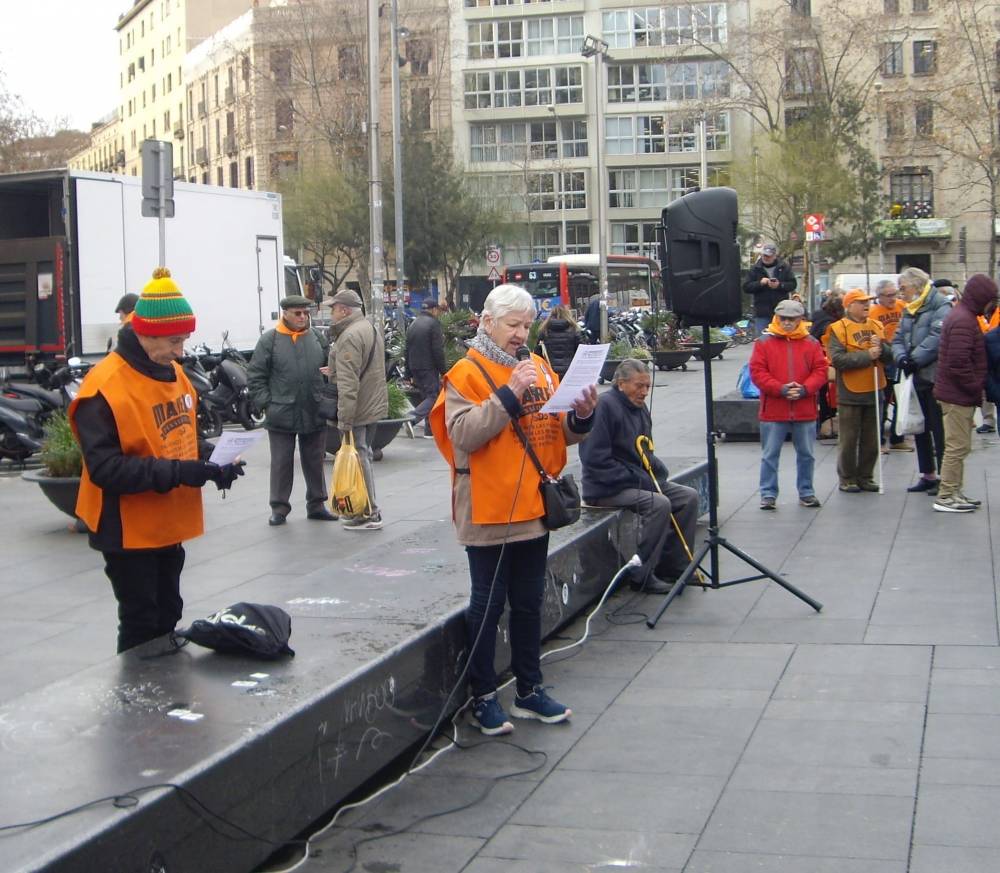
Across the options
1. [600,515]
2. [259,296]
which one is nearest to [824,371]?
[600,515]

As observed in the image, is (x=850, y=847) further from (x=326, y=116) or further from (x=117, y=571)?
(x=326, y=116)

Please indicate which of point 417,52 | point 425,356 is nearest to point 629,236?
point 417,52

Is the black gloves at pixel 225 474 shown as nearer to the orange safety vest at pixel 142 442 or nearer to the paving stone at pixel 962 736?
the orange safety vest at pixel 142 442

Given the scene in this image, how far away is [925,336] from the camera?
39.0ft

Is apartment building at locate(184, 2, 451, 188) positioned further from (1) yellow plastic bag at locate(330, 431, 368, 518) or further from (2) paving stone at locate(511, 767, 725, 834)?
(2) paving stone at locate(511, 767, 725, 834)

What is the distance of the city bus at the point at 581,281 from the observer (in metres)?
48.6

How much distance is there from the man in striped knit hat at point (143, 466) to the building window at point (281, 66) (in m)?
55.9

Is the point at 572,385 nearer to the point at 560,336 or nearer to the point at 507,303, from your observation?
the point at 507,303

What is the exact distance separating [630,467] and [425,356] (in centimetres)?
871

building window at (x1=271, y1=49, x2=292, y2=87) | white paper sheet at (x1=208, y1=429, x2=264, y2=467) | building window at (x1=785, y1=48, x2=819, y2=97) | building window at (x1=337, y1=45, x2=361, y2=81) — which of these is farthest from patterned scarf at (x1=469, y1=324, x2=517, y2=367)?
building window at (x1=271, y1=49, x2=292, y2=87)

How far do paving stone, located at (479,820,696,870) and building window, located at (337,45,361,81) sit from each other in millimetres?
53985

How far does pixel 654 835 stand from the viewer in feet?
14.9

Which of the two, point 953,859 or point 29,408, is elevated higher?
point 29,408

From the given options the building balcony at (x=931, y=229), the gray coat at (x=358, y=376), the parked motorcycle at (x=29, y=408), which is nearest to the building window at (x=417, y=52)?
the building balcony at (x=931, y=229)
